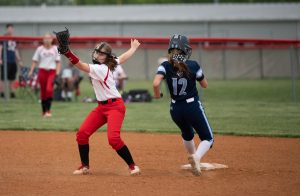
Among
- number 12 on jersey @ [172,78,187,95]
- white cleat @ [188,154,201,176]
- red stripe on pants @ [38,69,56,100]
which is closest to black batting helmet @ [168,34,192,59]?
number 12 on jersey @ [172,78,187,95]

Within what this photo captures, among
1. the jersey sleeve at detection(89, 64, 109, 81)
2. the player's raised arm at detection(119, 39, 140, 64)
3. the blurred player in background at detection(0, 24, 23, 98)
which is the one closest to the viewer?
the jersey sleeve at detection(89, 64, 109, 81)

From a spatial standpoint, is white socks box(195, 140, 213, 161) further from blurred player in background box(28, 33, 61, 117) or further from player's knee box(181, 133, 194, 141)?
blurred player in background box(28, 33, 61, 117)

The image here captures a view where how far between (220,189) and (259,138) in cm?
516

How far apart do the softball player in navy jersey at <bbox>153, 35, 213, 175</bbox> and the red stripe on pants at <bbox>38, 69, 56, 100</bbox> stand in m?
7.55

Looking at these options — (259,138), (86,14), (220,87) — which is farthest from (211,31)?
(259,138)

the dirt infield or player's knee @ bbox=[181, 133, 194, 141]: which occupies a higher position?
player's knee @ bbox=[181, 133, 194, 141]

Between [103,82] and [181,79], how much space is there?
1.06m

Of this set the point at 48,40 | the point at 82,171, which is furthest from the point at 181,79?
the point at 48,40

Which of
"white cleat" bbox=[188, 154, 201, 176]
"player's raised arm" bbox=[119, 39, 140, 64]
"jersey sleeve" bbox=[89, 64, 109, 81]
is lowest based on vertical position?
"white cleat" bbox=[188, 154, 201, 176]

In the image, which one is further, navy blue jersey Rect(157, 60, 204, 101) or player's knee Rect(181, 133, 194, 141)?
player's knee Rect(181, 133, 194, 141)

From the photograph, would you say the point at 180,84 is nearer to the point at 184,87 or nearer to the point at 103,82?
the point at 184,87

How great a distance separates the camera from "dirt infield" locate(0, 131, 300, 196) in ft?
26.4

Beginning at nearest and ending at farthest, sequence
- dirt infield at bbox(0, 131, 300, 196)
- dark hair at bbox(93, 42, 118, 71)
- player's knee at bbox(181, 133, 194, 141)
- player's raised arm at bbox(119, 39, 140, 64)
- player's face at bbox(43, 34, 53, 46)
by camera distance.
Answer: dirt infield at bbox(0, 131, 300, 196) → dark hair at bbox(93, 42, 118, 71) → player's knee at bbox(181, 133, 194, 141) → player's raised arm at bbox(119, 39, 140, 64) → player's face at bbox(43, 34, 53, 46)

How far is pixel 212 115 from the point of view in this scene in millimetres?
16984
